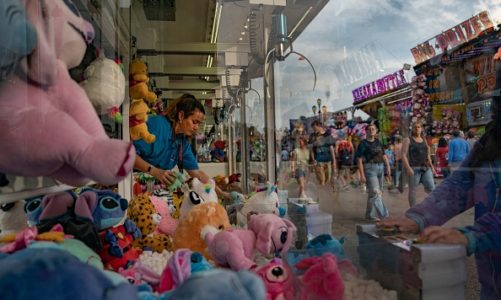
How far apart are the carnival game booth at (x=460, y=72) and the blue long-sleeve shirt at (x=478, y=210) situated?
16cm

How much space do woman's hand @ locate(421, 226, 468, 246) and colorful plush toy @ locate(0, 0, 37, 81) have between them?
2.03 ft

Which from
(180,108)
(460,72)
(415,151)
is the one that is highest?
(460,72)

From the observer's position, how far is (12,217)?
19.2 inches

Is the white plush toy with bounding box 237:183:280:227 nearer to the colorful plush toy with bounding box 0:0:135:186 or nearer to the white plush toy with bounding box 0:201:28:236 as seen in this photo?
the white plush toy with bounding box 0:201:28:236

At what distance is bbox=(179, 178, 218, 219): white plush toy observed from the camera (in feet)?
3.44

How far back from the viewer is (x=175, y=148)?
1361mm

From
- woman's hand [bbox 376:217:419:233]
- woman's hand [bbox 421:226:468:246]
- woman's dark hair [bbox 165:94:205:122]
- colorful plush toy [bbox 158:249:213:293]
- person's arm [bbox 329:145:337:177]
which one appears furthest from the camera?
person's arm [bbox 329:145:337:177]

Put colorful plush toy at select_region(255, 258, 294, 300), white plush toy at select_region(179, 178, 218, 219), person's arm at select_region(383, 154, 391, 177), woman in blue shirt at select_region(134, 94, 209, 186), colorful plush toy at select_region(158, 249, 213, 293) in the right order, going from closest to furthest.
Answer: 1. colorful plush toy at select_region(158, 249, 213, 293)
2. colorful plush toy at select_region(255, 258, 294, 300)
3. white plush toy at select_region(179, 178, 218, 219)
4. woman in blue shirt at select_region(134, 94, 209, 186)
5. person's arm at select_region(383, 154, 391, 177)

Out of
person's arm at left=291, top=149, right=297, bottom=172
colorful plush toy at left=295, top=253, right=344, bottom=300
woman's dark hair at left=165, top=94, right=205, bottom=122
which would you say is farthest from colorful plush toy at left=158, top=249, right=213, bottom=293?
person's arm at left=291, top=149, right=297, bottom=172

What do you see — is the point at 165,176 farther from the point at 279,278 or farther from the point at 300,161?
the point at 300,161

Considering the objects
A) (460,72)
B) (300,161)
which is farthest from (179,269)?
(300,161)

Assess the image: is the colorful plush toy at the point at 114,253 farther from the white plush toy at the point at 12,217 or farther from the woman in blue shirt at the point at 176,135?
the woman in blue shirt at the point at 176,135

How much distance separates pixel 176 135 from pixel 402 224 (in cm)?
88

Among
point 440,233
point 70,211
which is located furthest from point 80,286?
point 440,233
